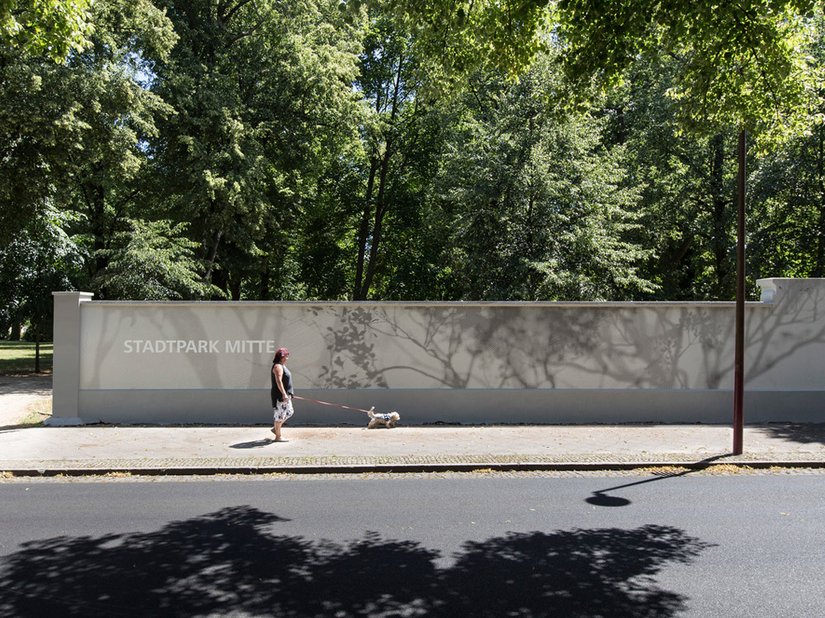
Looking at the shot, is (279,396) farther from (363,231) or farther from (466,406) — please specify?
(363,231)

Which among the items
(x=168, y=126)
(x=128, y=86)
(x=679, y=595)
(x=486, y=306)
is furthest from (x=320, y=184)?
(x=679, y=595)

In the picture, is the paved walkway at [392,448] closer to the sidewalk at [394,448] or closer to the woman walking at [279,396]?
the sidewalk at [394,448]

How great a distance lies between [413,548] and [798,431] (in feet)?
31.7

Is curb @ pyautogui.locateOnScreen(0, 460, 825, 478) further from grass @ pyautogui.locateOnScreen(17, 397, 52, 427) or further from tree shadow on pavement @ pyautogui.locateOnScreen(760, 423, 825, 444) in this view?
grass @ pyautogui.locateOnScreen(17, 397, 52, 427)

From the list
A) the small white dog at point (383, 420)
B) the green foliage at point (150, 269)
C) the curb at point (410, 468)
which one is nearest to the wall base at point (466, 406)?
the small white dog at point (383, 420)

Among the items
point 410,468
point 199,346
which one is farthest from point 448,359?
point 199,346

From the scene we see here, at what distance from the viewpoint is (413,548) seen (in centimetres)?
644

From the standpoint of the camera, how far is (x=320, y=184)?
3372cm

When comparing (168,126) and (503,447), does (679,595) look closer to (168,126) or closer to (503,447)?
(503,447)

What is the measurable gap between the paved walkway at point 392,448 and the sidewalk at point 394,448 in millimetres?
16

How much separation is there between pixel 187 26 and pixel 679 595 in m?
25.0

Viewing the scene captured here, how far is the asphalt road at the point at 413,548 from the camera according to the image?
515 centimetres

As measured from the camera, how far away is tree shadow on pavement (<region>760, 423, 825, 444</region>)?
12047mm

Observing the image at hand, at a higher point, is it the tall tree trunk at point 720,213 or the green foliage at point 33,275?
the tall tree trunk at point 720,213
